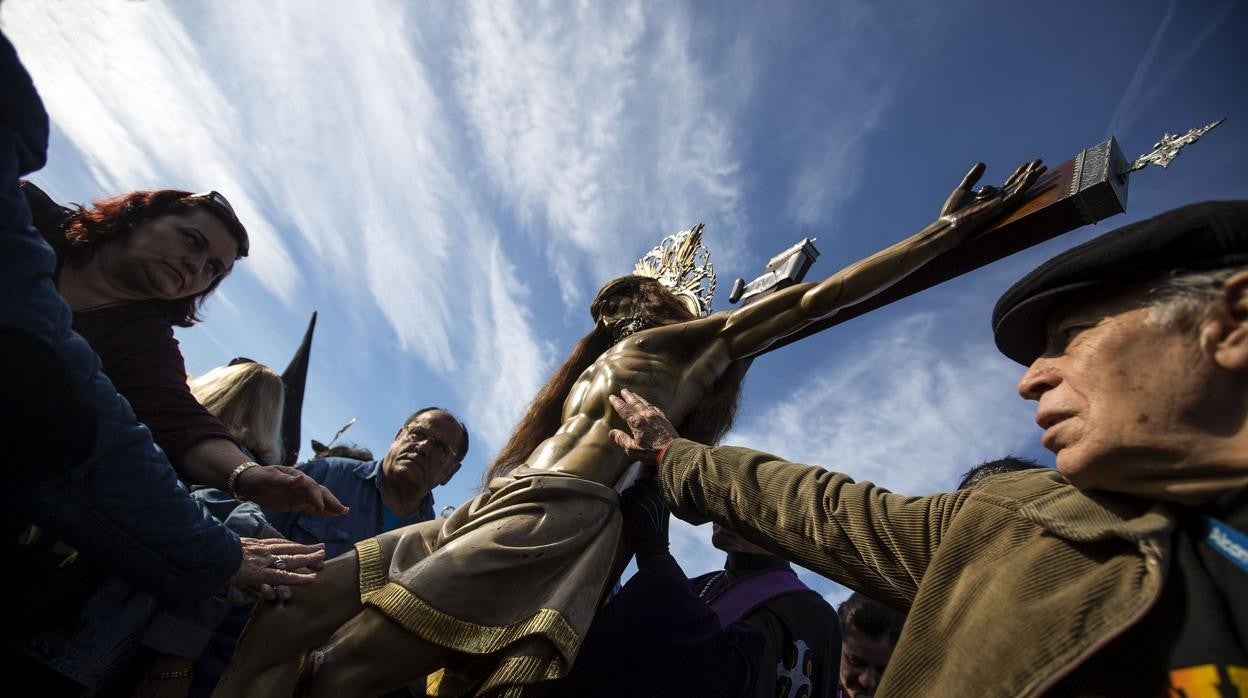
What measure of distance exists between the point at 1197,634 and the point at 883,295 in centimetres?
268

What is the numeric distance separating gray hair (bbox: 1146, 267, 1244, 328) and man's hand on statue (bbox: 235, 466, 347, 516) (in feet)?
8.37

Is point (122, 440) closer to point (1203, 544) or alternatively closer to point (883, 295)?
point (1203, 544)

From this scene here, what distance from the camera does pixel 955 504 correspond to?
1.61m

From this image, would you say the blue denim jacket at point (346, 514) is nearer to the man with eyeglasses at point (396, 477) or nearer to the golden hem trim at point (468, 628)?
the man with eyeglasses at point (396, 477)

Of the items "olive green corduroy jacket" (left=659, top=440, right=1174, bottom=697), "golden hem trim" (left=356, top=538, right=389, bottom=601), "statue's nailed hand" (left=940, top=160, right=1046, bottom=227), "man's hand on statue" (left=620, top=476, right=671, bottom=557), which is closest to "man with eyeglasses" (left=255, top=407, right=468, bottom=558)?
"golden hem trim" (left=356, top=538, right=389, bottom=601)

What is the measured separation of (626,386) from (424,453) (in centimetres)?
148

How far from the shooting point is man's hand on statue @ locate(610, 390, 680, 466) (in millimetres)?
2609

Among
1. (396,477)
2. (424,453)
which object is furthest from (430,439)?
(396,477)

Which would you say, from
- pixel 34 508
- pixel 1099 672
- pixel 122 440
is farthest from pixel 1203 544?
pixel 34 508

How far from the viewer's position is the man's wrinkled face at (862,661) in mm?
3627

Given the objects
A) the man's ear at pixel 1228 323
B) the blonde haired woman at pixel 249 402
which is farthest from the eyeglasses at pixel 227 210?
the man's ear at pixel 1228 323

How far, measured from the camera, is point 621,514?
2.90 metres

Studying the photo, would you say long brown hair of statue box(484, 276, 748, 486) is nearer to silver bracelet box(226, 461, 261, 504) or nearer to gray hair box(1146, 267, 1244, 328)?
silver bracelet box(226, 461, 261, 504)

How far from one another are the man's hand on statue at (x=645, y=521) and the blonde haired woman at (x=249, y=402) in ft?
6.05
